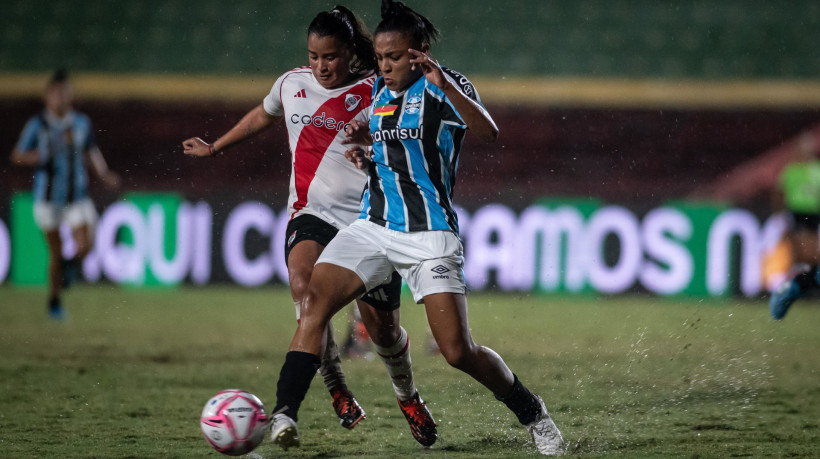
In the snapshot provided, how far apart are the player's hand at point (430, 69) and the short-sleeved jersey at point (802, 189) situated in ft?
28.6

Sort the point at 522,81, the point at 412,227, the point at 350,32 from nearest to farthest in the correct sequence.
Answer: the point at 412,227
the point at 350,32
the point at 522,81

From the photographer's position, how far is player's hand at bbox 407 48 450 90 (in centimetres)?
409

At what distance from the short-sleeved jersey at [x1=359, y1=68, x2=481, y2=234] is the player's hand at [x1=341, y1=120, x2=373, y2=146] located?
16 centimetres

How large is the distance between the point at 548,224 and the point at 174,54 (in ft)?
22.1

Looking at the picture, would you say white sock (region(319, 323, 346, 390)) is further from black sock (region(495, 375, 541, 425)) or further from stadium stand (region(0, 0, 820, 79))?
stadium stand (region(0, 0, 820, 79))

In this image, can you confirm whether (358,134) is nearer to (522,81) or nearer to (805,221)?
(805,221)

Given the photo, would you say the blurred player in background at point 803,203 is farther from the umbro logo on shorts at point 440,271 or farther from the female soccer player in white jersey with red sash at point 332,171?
the umbro logo on shorts at point 440,271

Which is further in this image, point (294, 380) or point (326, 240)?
point (326, 240)

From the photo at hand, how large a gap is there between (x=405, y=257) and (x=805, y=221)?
832 cm

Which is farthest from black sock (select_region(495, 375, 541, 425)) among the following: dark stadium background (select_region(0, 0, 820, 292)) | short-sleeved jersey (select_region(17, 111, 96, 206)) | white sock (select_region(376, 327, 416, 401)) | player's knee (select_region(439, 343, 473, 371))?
dark stadium background (select_region(0, 0, 820, 292))

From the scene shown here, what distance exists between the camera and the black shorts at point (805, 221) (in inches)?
A: 448

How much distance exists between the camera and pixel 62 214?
10.5 metres

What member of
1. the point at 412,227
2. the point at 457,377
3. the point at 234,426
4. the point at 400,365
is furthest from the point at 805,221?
the point at 234,426

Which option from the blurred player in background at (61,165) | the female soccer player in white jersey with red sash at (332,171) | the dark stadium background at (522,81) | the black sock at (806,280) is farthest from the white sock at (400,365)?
the dark stadium background at (522,81)
